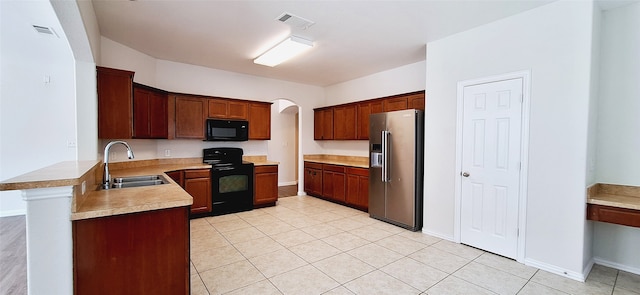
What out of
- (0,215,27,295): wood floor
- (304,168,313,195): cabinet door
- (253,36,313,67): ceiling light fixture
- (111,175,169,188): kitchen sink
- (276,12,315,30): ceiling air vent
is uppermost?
(276,12,315,30): ceiling air vent

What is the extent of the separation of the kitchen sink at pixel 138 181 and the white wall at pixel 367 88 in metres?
3.50

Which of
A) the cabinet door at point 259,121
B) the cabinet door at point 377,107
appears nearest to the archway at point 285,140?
the cabinet door at point 259,121

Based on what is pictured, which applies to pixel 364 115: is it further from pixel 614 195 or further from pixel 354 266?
pixel 614 195

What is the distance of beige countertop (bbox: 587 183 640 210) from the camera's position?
7.75 feet

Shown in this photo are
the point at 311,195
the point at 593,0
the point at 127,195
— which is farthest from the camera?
the point at 311,195

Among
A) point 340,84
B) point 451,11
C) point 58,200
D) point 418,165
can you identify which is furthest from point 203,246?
point 340,84

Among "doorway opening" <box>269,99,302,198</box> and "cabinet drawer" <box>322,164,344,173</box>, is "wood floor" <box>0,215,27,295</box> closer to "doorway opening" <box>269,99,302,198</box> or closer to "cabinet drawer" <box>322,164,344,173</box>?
"cabinet drawer" <box>322,164,344,173</box>

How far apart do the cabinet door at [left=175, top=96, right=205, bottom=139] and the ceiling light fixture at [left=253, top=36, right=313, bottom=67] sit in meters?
1.31

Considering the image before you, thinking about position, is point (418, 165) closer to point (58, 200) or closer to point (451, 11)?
point (451, 11)

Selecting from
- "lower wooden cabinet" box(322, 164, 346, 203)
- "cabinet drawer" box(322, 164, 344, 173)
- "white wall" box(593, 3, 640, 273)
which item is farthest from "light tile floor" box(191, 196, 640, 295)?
"cabinet drawer" box(322, 164, 344, 173)

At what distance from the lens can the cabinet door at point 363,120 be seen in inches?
201

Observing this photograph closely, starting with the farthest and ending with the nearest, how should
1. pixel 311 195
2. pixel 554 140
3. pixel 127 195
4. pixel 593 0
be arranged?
pixel 311 195 → pixel 554 140 → pixel 593 0 → pixel 127 195

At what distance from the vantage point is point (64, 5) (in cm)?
200

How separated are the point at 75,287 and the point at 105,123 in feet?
7.50
